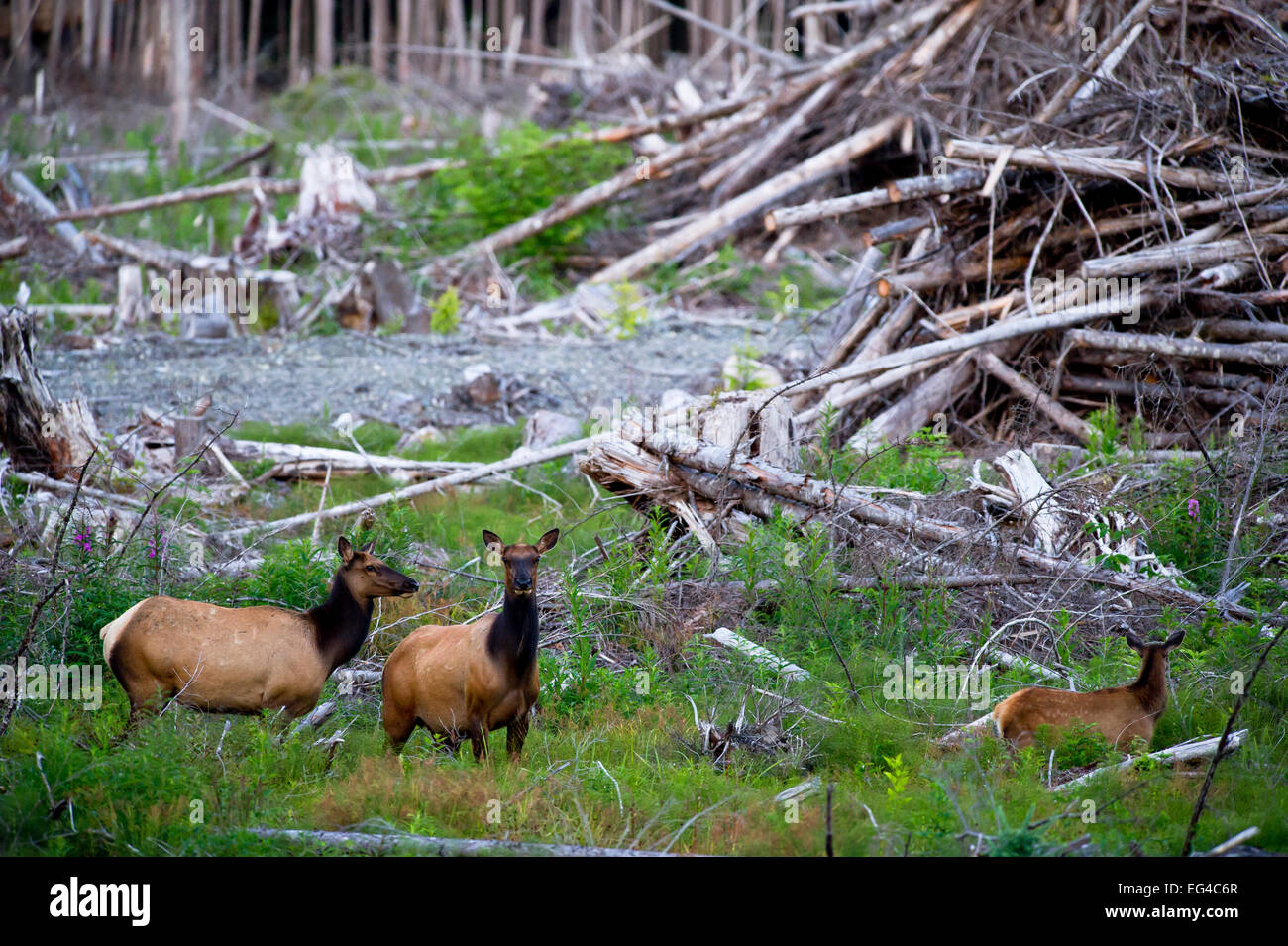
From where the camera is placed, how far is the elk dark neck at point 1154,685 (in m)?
5.36

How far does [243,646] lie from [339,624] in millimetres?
439

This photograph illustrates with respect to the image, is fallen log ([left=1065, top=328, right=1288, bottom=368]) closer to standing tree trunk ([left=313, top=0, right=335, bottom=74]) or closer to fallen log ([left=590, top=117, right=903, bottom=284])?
fallen log ([left=590, top=117, right=903, bottom=284])

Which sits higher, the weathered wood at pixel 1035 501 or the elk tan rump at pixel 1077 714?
the weathered wood at pixel 1035 501

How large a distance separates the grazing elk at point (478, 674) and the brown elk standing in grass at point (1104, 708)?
Answer: 2.16 metres

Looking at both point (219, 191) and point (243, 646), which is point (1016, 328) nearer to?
point (243, 646)

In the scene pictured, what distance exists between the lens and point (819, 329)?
43.9 ft

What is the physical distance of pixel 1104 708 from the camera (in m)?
5.35

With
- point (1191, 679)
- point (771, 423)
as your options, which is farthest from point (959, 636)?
point (771, 423)

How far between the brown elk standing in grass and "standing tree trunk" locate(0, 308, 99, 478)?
6.36 m

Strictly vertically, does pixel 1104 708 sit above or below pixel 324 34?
below

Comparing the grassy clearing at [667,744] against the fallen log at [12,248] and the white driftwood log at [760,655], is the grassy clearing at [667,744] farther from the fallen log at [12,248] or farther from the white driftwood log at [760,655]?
the fallen log at [12,248]

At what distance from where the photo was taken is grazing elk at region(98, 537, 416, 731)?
5.33m

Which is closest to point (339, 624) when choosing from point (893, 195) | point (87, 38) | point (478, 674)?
point (478, 674)

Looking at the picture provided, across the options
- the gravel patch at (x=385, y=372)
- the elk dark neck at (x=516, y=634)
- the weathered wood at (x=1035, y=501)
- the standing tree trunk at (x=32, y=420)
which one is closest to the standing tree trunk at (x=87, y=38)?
the gravel patch at (x=385, y=372)
